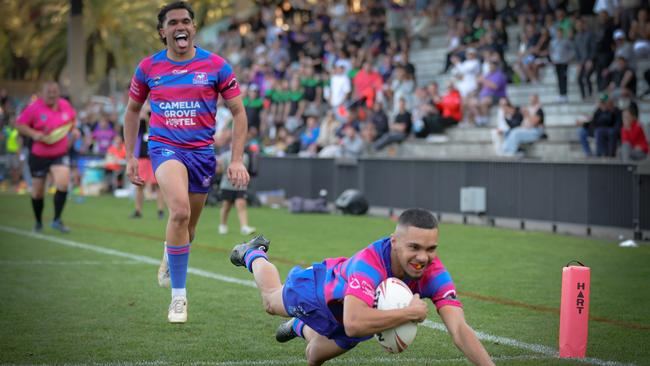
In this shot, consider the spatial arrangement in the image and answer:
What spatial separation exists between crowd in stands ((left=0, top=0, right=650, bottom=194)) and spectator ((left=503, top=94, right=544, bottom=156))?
0.02 m

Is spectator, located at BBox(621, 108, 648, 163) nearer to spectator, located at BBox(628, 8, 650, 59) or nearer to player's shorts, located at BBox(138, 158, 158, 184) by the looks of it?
spectator, located at BBox(628, 8, 650, 59)

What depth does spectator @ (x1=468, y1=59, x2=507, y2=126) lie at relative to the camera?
2352cm

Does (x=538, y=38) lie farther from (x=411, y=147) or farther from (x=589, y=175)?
(x=589, y=175)

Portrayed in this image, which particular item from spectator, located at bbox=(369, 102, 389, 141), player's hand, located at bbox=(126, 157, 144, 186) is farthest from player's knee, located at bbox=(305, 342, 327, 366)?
spectator, located at bbox=(369, 102, 389, 141)

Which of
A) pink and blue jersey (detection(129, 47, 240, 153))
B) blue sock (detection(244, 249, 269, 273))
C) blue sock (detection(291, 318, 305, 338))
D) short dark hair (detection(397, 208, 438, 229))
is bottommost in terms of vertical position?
blue sock (detection(291, 318, 305, 338))

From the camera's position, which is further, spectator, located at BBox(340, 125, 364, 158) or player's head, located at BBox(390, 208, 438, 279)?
spectator, located at BBox(340, 125, 364, 158)

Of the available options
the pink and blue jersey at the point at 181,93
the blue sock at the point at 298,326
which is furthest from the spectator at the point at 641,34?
the blue sock at the point at 298,326

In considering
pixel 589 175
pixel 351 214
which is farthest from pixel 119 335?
pixel 351 214

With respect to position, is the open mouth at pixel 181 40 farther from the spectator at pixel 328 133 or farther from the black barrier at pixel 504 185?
the spectator at pixel 328 133

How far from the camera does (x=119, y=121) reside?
37125 millimetres

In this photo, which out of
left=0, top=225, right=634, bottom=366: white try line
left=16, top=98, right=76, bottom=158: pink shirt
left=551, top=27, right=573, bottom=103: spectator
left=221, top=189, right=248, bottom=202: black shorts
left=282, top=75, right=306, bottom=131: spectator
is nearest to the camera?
left=0, top=225, right=634, bottom=366: white try line

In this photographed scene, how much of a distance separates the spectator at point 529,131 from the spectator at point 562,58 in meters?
1.75

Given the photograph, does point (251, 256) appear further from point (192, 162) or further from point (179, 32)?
point (179, 32)

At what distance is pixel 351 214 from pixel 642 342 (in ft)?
45.6
